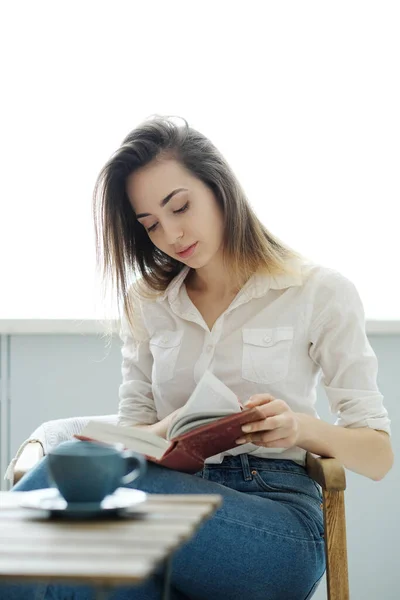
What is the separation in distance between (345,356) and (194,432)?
0.48m

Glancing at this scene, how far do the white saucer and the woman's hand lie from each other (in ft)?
1.14

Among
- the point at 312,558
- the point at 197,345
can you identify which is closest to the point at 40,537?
the point at 312,558

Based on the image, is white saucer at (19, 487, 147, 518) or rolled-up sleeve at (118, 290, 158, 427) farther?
rolled-up sleeve at (118, 290, 158, 427)

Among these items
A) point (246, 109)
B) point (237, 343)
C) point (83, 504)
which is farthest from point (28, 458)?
point (246, 109)

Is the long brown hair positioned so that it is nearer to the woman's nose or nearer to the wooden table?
the woman's nose

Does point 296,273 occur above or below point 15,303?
above

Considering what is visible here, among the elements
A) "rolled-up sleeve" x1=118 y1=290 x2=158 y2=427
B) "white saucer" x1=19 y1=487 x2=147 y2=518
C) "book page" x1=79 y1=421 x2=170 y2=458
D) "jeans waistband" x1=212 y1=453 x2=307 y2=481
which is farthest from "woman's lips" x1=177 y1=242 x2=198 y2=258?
"white saucer" x1=19 y1=487 x2=147 y2=518

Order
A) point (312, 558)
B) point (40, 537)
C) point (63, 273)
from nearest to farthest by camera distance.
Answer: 1. point (40, 537)
2. point (312, 558)
3. point (63, 273)

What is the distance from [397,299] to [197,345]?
1.05 metres

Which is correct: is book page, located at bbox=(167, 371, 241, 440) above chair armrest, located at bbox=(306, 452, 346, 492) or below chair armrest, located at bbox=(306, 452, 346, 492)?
above

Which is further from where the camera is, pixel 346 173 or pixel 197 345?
pixel 346 173

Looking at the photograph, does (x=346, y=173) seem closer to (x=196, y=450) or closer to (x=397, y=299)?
(x=397, y=299)

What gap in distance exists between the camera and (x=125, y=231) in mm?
1957

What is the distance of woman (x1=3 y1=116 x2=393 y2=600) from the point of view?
1.43 m
